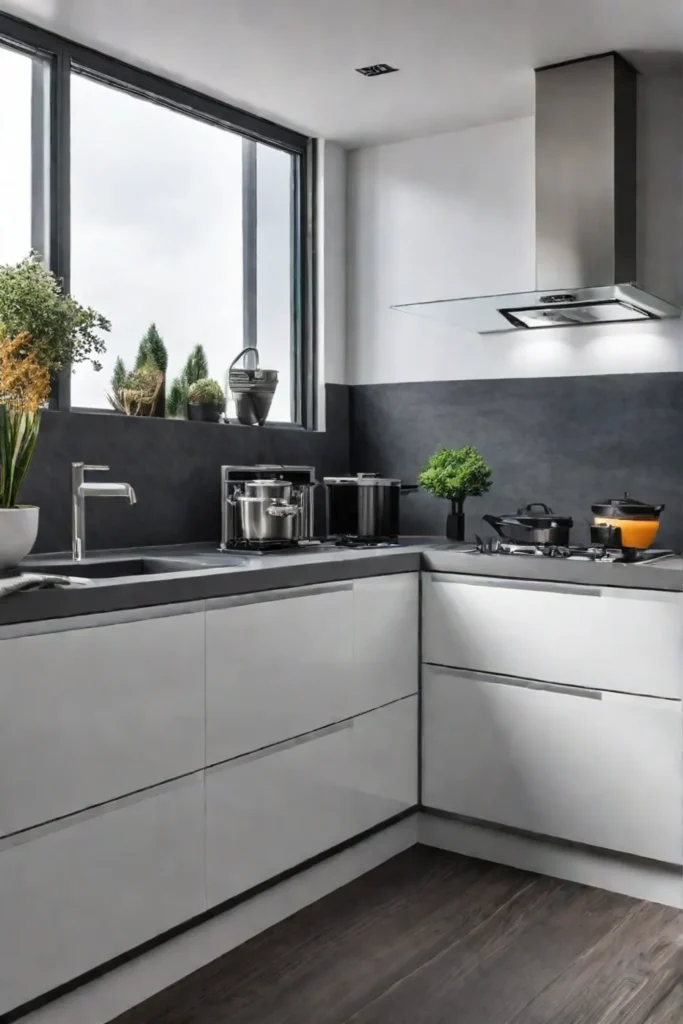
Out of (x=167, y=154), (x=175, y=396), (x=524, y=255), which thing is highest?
(x=167, y=154)

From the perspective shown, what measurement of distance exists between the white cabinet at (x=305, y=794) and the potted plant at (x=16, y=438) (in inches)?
26.3

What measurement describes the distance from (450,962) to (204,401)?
1.84 meters

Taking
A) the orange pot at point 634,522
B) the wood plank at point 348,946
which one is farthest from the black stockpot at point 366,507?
the wood plank at point 348,946

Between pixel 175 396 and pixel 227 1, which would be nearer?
pixel 227 1

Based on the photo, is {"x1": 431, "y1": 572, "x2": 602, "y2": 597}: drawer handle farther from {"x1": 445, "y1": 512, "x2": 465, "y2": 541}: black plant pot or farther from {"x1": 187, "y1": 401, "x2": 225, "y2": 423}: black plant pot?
{"x1": 187, "y1": 401, "x2": 225, "y2": 423}: black plant pot

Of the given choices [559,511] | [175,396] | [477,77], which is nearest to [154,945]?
[175,396]

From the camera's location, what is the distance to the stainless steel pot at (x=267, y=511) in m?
2.93

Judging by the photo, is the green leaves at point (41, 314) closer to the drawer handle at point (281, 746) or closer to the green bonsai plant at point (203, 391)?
the green bonsai plant at point (203, 391)

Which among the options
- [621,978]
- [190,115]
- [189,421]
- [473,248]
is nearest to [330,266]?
[473,248]

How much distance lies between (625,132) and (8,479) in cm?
215

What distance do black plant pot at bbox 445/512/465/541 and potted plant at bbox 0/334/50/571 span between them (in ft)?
5.14

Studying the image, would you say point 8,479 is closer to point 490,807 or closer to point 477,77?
point 490,807

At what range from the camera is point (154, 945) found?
2104 millimetres

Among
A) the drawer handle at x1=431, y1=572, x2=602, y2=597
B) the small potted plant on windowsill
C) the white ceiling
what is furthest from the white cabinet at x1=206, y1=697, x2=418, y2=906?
the white ceiling
